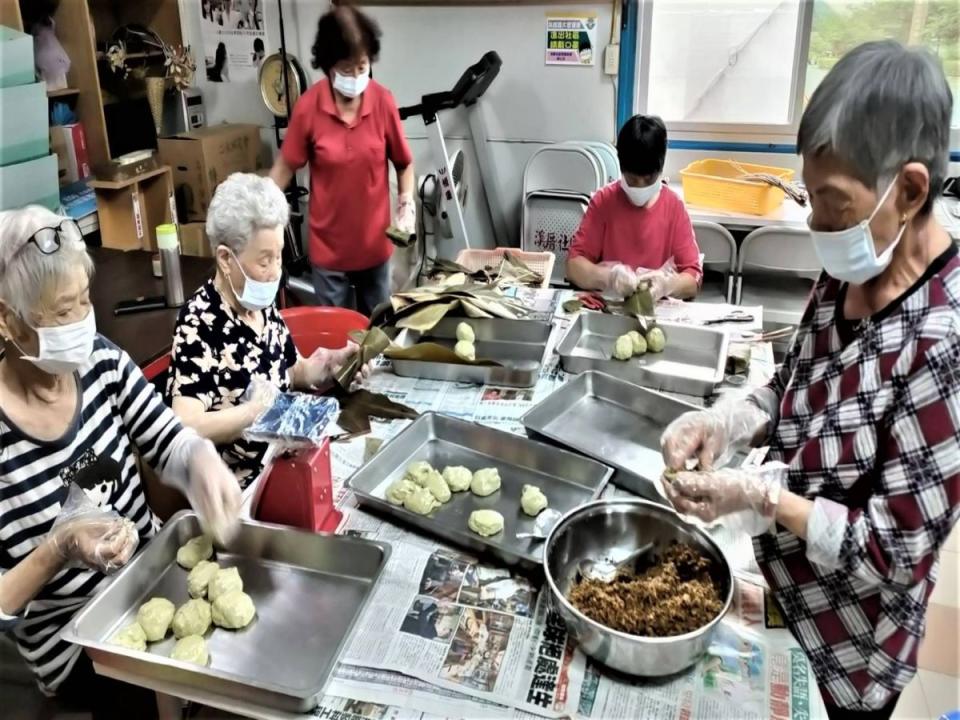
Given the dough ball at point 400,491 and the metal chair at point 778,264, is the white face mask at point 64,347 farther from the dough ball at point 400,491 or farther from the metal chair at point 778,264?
the metal chair at point 778,264

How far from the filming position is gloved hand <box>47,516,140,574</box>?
1178 mm

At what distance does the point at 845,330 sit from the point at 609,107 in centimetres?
301

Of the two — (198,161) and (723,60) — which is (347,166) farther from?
(723,60)

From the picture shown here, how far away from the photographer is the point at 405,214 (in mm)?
2963

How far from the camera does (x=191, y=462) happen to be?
139 cm

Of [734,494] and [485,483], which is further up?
[734,494]

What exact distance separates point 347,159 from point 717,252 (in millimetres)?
1738

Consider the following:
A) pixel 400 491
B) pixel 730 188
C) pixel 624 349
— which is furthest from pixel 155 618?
pixel 730 188

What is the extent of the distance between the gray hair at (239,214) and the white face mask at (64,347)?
458 mm

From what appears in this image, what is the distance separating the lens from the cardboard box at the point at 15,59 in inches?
97.4

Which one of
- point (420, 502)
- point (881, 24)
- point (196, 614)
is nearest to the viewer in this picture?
point (196, 614)

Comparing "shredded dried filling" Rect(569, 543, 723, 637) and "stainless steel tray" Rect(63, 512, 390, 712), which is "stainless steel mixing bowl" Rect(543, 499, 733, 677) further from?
"stainless steel tray" Rect(63, 512, 390, 712)

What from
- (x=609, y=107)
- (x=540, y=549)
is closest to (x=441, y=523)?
(x=540, y=549)

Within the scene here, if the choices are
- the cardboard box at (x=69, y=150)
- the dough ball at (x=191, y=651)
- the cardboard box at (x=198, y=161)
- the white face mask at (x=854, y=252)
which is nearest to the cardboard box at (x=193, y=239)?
the cardboard box at (x=198, y=161)
